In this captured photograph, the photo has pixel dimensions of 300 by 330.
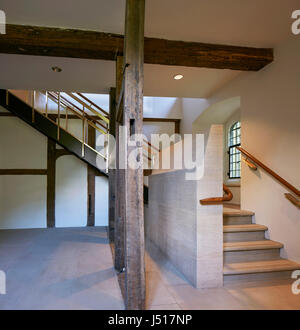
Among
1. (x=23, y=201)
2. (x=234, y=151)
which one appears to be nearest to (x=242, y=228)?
(x=234, y=151)

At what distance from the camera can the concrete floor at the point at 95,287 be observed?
7.72 feet

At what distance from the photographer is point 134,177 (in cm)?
215

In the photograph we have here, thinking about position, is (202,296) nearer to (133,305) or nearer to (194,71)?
(133,305)

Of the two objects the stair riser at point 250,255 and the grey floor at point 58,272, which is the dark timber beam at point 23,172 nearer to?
the grey floor at point 58,272

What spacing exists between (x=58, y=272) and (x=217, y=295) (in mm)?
1927

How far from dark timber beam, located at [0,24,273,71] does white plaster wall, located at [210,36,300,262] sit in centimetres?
34

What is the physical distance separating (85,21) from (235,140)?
4.50 meters

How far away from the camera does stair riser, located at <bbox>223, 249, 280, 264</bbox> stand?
3.12 meters

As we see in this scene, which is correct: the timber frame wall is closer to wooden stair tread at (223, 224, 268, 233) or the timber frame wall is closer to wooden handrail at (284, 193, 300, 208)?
wooden stair tread at (223, 224, 268, 233)

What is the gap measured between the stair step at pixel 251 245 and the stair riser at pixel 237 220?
39 centimetres

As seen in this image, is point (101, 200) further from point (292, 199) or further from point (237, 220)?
point (292, 199)

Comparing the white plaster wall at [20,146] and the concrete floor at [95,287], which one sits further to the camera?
the white plaster wall at [20,146]

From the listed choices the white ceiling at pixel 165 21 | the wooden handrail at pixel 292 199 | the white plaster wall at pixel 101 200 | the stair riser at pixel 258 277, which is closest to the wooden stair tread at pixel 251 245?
the stair riser at pixel 258 277

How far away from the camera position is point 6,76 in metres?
4.48
